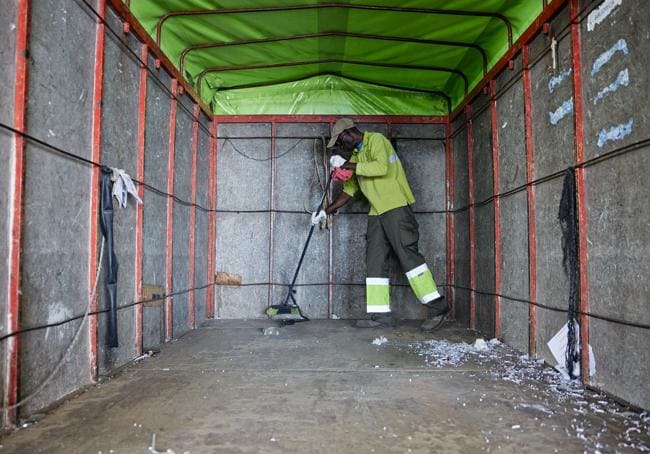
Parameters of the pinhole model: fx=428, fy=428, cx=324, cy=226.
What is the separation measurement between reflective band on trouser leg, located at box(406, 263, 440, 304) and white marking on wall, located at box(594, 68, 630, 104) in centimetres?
204

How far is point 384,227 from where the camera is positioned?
405cm

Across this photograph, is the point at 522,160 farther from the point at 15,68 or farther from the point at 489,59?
the point at 15,68

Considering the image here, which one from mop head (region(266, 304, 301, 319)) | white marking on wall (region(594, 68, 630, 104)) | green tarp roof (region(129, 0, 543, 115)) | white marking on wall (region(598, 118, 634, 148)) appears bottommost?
mop head (region(266, 304, 301, 319))

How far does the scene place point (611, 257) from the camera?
2074mm

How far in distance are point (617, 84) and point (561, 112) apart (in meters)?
0.52

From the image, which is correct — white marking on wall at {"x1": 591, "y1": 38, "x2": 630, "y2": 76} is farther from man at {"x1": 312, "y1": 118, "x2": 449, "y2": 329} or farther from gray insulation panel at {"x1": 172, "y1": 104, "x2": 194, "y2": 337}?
Result: gray insulation panel at {"x1": 172, "y1": 104, "x2": 194, "y2": 337}

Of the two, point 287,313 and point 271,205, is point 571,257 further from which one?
point 271,205

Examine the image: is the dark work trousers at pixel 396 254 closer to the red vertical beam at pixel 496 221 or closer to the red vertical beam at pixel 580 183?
the red vertical beam at pixel 496 221

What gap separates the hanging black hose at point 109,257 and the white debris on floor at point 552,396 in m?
1.90

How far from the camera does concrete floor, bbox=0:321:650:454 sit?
5.20ft

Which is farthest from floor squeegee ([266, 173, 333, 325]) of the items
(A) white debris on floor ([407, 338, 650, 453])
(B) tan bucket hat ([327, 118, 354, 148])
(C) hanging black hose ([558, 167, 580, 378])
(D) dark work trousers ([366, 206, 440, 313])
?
(C) hanging black hose ([558, 167, 580, 378])

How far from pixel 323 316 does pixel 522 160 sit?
2.67 meters

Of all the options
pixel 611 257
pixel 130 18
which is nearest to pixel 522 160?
pixel 611 257

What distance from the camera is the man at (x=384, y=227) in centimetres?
386
